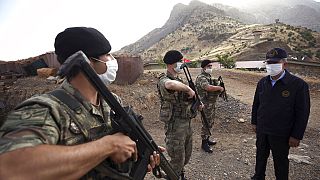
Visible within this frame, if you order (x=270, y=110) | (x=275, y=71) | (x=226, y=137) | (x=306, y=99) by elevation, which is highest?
(x=275, y=71)

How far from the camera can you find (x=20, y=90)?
950 cm

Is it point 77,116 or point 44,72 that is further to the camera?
point 44,72

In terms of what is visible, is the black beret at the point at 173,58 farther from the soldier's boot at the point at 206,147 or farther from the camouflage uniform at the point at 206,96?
the soldier's boot at the point at 206,147

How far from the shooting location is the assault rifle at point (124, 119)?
119 cm

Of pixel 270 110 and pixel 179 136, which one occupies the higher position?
pixel 270 110

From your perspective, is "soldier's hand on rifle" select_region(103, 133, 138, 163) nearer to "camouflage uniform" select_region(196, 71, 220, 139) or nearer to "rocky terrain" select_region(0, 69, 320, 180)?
"rocky terrain" select_region(0, 69, 320, 180)

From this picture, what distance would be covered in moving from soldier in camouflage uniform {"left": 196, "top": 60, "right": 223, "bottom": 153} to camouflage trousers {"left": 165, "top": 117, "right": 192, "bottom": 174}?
187 centimetres

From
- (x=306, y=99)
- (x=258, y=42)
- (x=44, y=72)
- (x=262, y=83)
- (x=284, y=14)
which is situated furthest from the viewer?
(x=284, y=14)

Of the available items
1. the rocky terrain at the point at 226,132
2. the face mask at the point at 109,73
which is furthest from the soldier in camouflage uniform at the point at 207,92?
the face mask at the point at 109,73

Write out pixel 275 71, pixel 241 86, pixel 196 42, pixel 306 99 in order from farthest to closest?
1. pixel 196 42
2. pixel 241 86
3. pixel 275 71
4. pixel 306 99

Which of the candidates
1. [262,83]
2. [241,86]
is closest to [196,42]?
[241,86]

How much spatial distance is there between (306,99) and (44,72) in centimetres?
1067

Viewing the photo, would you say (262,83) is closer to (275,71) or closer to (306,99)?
(275,71)

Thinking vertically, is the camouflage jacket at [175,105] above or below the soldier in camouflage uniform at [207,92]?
above
